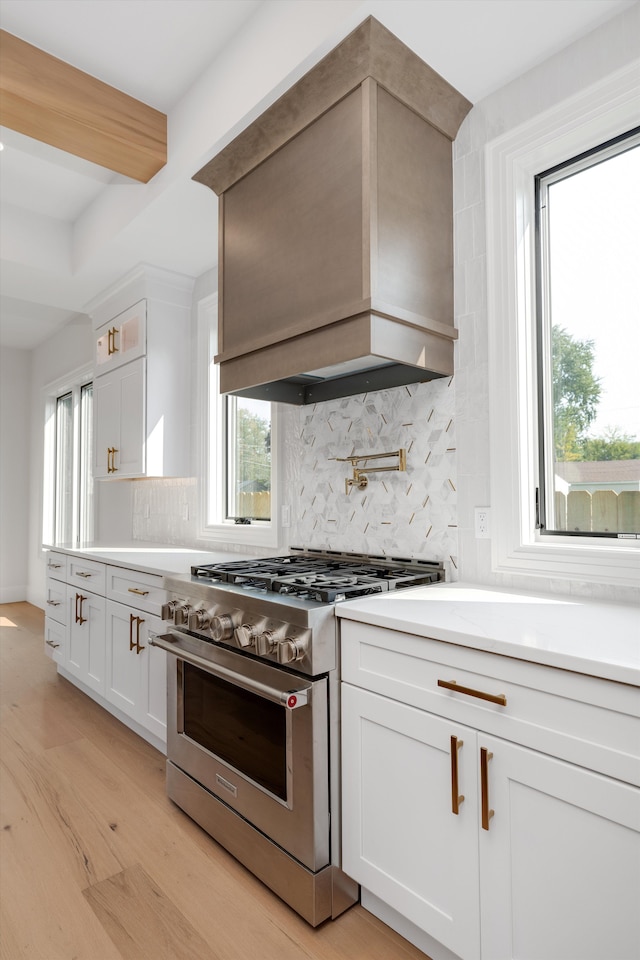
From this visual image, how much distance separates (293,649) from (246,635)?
0.22 m

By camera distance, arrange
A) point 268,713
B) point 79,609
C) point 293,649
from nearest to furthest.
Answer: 1. point 293,649
2. point 268,713
3. point 79,609

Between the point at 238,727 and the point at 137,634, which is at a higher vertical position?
the point at 137,634

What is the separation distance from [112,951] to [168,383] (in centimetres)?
279

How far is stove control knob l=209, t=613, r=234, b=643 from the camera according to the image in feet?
5.88

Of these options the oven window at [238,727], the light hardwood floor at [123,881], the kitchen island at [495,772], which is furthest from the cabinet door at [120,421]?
the kitchen island at [495,772]

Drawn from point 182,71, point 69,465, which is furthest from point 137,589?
point 69,465

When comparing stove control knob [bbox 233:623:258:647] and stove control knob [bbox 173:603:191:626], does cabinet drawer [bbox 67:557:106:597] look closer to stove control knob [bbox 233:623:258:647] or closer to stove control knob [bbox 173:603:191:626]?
stove control knob [bbox 173:603:191:626]

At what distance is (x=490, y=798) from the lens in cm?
123

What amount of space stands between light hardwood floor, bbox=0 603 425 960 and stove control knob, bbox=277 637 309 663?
740mm

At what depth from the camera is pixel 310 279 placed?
1929 millimetres

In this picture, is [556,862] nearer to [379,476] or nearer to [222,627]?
[222,627]

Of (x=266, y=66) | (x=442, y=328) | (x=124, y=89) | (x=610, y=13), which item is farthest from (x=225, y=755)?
(x=124, y=89)

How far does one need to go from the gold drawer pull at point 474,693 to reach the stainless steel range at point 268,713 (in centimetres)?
38

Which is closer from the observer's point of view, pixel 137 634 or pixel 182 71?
pixel 182 71
